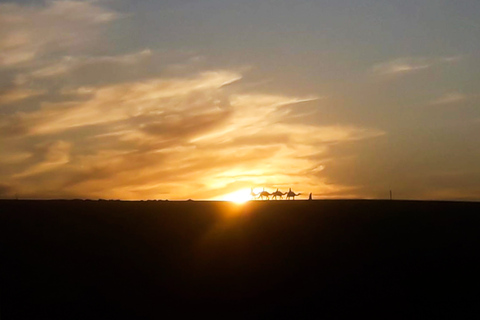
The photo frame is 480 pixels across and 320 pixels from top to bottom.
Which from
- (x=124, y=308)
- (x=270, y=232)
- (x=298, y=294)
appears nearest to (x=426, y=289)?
(x=298, y=294)

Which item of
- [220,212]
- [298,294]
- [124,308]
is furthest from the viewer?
[220,212]

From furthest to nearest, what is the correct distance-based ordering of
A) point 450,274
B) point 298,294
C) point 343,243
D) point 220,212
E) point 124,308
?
point 220,212 → point 343,243 → point 450,274 → point 298,294 → point 124,308

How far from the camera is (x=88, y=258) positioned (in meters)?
26.5

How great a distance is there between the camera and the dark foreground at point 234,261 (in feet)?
76.0

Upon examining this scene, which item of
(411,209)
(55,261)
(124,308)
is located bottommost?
(124,308)

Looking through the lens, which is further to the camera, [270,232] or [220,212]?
[220,212]

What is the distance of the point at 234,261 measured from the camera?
27.2 metres

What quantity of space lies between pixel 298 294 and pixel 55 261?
28.2 feet

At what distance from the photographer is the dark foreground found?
2317 centimetres

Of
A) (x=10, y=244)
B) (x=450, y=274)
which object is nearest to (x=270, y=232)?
(x=450, y=274)

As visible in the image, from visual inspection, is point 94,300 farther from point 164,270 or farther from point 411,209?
point 411,209

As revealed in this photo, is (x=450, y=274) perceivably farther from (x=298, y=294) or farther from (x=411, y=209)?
(x=411, y=209)

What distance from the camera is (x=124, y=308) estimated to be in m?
22.7

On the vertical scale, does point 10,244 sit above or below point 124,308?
above
